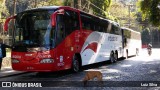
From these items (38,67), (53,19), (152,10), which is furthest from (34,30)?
(152,10)

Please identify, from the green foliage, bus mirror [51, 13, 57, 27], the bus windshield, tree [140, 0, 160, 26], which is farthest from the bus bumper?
the green foliage

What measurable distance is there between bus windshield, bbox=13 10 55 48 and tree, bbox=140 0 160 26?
14237 millimetres

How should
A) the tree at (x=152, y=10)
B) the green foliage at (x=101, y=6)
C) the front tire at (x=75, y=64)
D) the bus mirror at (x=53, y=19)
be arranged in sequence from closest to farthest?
the bus mirror at (x=53, y=19) < the front tire at (x=75, y=64) < the tree at (x=152, y=10) < the green foliage at (x=101, y=6)

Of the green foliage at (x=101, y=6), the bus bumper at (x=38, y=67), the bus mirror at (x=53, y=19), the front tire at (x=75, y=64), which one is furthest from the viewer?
the green foliage at (x=101, y=6)

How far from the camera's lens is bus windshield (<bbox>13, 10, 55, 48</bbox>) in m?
14.8

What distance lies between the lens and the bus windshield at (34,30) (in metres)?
14.8

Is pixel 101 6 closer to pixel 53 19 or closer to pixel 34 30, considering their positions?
pixel 34 30

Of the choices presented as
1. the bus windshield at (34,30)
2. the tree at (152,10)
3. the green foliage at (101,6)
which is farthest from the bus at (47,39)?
the green foliage at (101,6)

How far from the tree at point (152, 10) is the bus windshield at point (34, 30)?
46.7 feet

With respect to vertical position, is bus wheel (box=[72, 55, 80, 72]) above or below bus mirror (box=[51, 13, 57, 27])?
below

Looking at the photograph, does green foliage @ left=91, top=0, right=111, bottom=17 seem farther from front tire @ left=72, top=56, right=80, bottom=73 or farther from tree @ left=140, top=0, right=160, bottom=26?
front tire @ left=72, top=56, right=80, bottom=73

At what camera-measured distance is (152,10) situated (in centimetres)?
2728

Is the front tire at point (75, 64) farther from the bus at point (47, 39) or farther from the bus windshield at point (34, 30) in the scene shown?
the bus windshield at point (34, 30)

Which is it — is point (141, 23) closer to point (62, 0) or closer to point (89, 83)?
point (62, 0)
